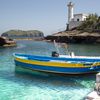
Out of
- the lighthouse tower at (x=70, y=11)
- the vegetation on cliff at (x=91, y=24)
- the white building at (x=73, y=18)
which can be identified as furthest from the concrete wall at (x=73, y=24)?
the vegetation on cliff at (x=91, y=24)

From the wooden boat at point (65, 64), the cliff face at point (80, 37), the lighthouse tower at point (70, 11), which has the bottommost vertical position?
the cliff face at point (80, 37)

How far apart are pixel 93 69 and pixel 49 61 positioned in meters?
A: 4.35

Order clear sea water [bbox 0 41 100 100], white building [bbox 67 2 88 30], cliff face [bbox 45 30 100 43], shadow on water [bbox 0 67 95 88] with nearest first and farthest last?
1. clear sea water [bbox 0 41 100 100]
2. shadow on water [bbox 0 67 95 88]
3. cliff face [bbox 45 30 100 43]
4. white building [bbox 67 2 88 30]

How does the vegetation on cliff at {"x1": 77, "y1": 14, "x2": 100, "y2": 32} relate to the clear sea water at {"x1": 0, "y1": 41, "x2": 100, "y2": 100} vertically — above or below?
above

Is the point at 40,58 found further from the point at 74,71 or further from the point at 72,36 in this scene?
the point at 72,36

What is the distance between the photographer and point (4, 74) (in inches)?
1009

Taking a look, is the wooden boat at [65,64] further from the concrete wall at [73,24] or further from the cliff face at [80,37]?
the concrete wall at [73,24]

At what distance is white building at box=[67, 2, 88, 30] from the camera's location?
410ft

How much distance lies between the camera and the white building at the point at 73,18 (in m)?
125

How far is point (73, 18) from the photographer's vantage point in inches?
4980

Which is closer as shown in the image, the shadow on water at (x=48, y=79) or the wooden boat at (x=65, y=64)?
the shadow on water at (x=48, y=79)

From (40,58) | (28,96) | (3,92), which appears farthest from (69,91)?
(40,58)

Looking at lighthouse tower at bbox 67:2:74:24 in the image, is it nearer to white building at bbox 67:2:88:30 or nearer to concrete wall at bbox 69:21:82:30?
white building at bbox 67:2:88:30

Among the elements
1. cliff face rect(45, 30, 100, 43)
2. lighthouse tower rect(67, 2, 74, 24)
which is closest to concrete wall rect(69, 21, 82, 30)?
lighthouse tower rect(67, 2, 74, 24)
